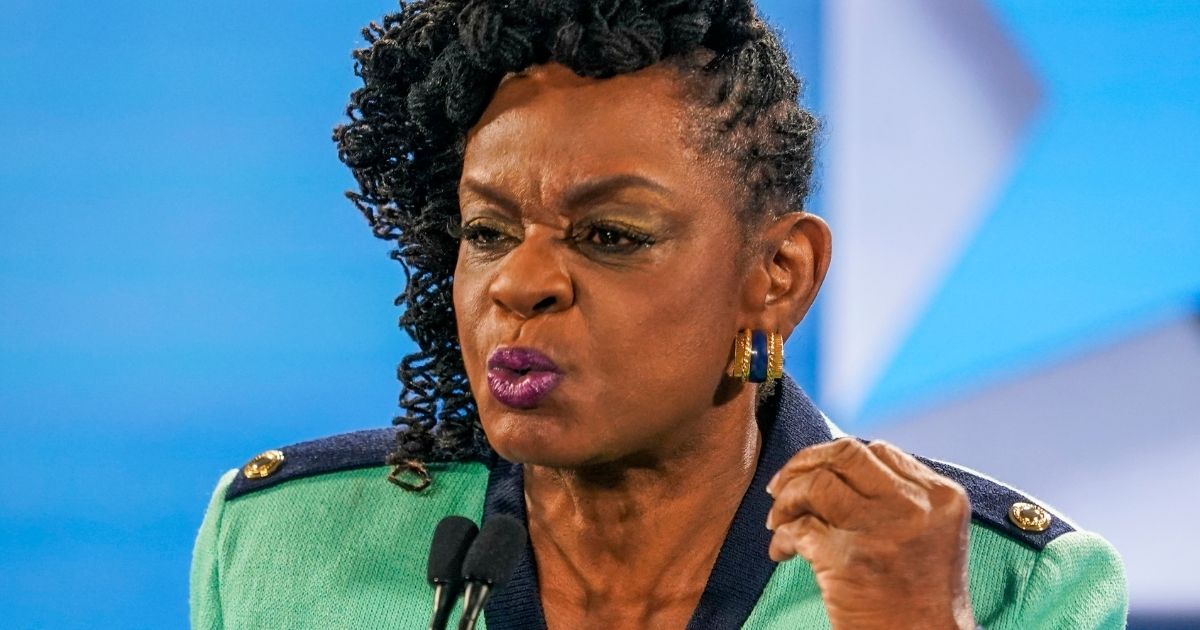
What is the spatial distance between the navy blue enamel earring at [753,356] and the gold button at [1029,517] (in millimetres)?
339

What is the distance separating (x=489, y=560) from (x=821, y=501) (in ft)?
0.96

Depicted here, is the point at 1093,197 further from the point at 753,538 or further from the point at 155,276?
the point at 155,276

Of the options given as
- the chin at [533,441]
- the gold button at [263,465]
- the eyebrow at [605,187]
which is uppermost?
the eyebrow at [605,187]

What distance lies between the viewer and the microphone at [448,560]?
1.26 m

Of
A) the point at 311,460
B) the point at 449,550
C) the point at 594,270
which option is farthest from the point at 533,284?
the point at 311,460

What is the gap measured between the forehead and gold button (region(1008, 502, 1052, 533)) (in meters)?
0.55

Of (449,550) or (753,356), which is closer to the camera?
(449,550)

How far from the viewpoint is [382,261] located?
276 cm

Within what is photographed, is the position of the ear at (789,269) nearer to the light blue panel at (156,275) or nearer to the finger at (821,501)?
the finger at (821,501)

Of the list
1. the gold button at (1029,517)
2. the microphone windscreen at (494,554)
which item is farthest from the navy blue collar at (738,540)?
the microphone windscreen at (494,554)

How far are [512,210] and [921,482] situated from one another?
0.54 m

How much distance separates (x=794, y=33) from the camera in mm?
2723

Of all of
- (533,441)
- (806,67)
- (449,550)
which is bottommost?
(449,550)

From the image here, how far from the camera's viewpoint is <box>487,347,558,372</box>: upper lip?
5.21 feet
